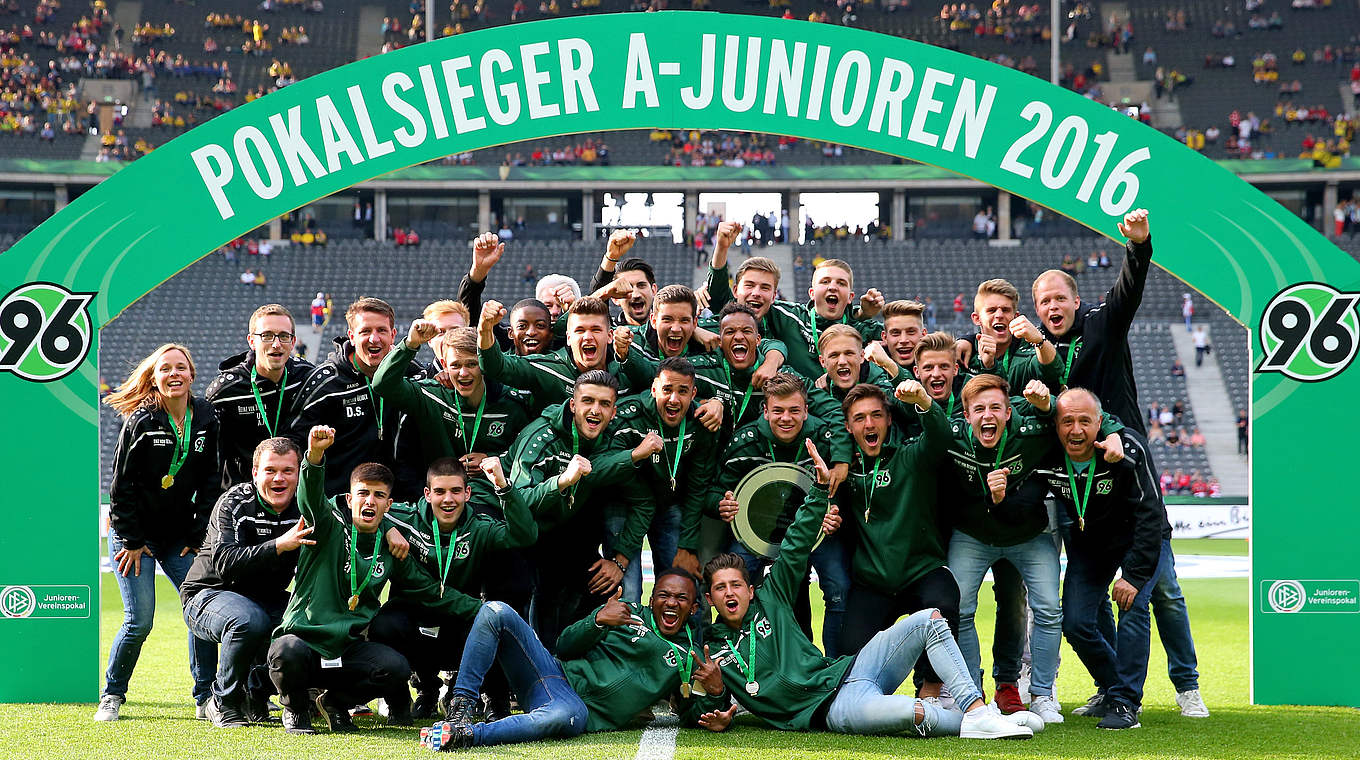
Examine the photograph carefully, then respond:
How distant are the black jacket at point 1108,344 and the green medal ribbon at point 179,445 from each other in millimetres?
4383

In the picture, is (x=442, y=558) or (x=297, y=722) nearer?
(x=297, y=722)

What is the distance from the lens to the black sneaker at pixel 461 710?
18.1 feet

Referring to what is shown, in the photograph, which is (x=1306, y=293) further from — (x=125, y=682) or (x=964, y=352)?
(x=125, y=682)

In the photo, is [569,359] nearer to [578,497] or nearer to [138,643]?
[578,497]

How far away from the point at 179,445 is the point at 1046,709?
177 inches

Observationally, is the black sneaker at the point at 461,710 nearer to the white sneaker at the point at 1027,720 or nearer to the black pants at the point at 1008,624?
the white sneaker at the point at 1027,720

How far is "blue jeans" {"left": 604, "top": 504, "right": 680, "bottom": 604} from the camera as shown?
6.41 m

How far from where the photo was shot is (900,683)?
19.1 feet

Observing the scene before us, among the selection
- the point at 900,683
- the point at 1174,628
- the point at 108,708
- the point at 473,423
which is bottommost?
the point at 108,708

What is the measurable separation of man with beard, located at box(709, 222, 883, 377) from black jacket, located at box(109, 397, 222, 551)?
2.81 m

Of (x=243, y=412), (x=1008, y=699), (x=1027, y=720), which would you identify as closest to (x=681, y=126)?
(x=243, y=412)

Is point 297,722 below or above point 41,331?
below

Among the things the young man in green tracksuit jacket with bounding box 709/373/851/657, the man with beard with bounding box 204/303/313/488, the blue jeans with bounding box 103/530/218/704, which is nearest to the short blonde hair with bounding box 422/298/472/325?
the man with beard with bounding box 204/303/313/488

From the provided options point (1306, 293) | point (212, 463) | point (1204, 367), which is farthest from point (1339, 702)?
point (1204, 367)
